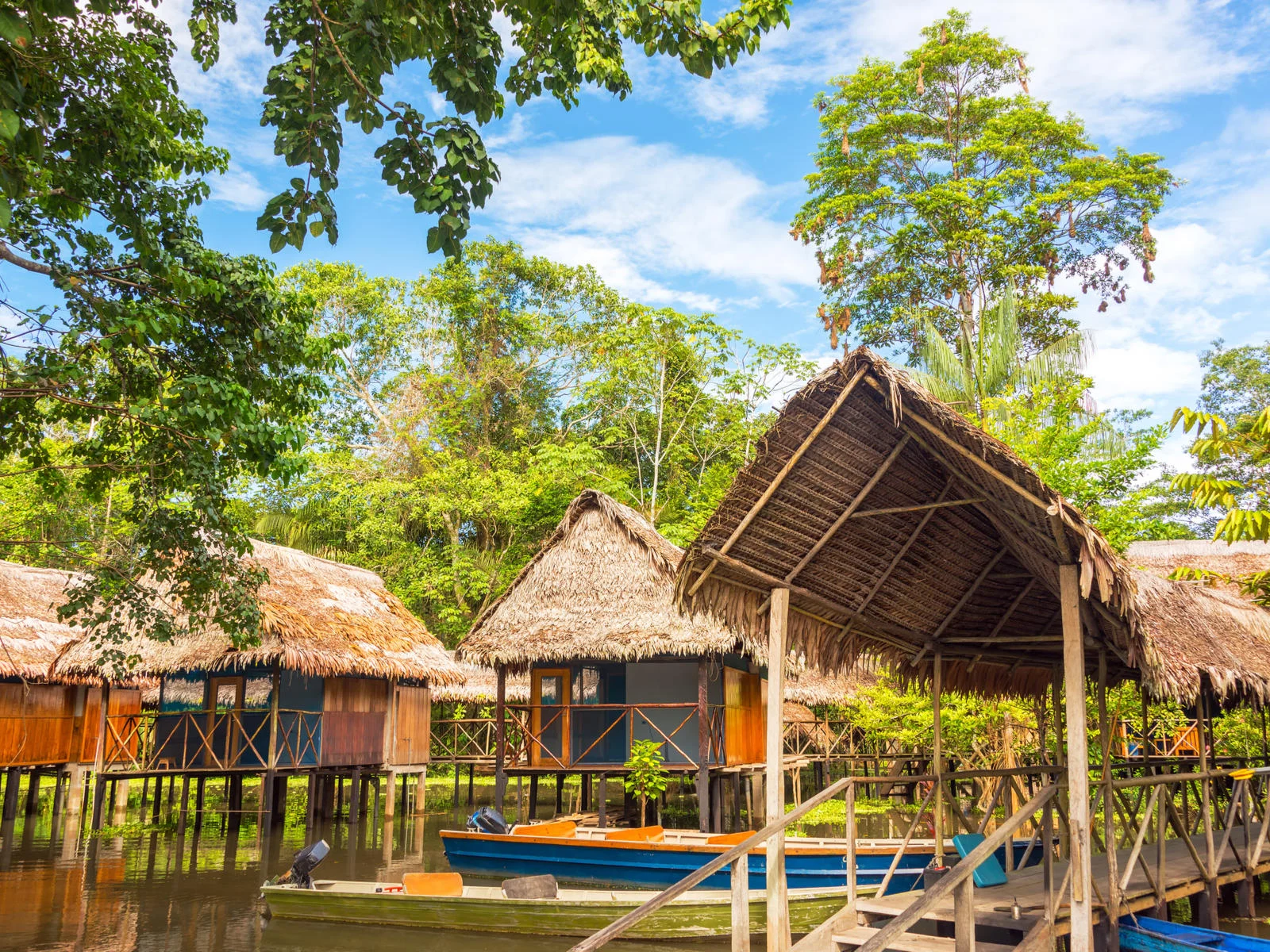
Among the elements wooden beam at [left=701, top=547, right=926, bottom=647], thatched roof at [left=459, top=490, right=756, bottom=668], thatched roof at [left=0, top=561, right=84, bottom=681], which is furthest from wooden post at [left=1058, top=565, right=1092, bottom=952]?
thatched roof at [left=0, top=561, right=84, bottom=681]

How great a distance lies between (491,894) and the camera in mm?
9094

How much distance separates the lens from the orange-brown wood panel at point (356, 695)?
1758cm

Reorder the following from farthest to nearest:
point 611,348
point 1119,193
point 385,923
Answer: point 611,348
point 1119,193
point 385,923

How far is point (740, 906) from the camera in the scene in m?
5.93

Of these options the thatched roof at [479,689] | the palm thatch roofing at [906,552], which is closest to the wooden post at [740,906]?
the palm thatch roofing at [906,552]

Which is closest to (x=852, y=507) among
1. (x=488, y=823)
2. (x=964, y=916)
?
(x=964, y=916)

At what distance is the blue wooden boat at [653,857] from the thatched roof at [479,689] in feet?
30.9

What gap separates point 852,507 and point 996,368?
12.9 meters

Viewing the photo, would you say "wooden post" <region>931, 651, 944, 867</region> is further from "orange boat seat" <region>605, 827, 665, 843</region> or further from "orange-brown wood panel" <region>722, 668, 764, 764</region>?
"orange-brown wood panel" <region>722, 668, 764, 764</region>

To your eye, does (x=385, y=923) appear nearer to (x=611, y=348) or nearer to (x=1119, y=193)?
(x=611, y=348)

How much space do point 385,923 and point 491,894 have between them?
1.18m

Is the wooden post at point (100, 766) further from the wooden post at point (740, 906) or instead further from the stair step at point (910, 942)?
the stair step at point (910, 942)

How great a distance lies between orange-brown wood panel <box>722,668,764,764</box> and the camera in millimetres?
14820

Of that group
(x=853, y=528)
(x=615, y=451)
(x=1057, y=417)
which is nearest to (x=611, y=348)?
(x=615, y=451)
